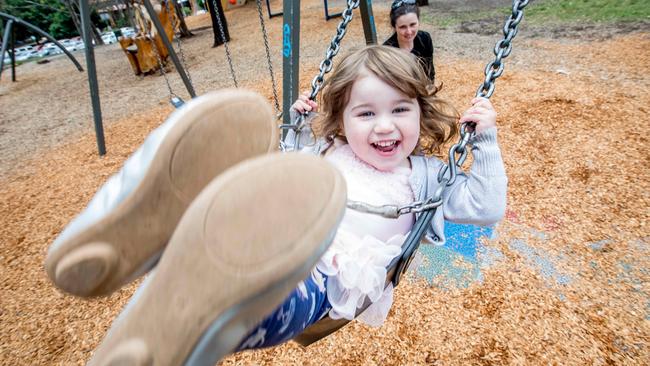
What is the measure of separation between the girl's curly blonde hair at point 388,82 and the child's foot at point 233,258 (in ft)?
1.51

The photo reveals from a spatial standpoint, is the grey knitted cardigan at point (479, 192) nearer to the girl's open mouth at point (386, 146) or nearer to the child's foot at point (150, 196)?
the girl's open mouth at point (386, 146)

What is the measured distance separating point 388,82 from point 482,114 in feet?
→ 0.67

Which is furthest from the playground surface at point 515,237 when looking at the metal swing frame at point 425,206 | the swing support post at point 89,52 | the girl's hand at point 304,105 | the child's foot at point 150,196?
the child's foot at point 150,196

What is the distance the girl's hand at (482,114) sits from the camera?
2.43 feet

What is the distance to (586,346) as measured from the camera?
1.11m

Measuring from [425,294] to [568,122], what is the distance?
157 cm

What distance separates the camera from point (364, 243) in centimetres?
76

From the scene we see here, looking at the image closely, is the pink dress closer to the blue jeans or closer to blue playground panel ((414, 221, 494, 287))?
the blue jeans

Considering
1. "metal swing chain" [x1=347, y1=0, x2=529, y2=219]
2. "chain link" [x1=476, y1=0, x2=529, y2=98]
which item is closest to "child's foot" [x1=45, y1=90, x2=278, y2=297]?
"metal swing chain" [x1=347, y1=0, x2=529, y2=219]

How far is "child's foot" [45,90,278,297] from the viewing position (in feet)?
1.53

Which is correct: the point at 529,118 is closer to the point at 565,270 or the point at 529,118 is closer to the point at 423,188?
the point at 565,270

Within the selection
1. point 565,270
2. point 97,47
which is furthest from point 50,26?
point 565,270

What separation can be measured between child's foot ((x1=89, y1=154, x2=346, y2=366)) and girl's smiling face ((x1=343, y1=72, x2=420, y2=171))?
1.28 feet

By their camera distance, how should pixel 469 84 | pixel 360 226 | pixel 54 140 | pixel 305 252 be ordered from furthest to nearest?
pixel 54 140, pixel 469 84, pixel 360 226, pixel 305 252
